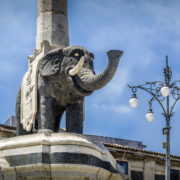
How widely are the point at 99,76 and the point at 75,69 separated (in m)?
0.62

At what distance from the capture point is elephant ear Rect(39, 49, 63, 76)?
1519cm

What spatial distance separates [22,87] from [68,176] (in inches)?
117

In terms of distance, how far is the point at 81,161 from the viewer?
45.7ft

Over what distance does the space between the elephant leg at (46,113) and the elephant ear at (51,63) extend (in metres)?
0.58

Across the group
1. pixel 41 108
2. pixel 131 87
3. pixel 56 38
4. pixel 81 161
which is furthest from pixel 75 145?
pixel 131 87

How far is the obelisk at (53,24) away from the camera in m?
16.1

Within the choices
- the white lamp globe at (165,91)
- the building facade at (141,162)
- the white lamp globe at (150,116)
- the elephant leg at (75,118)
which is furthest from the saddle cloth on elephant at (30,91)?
the building facade at (141,162)

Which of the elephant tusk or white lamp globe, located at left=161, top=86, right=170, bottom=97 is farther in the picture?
white lamp globe, located at left=161, top=86, right=170, bottom=97

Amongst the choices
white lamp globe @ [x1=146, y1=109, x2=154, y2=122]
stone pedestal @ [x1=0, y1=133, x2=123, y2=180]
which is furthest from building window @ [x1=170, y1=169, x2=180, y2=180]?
stone pedestal @ [x1=0, y1=133, x2=123, y2=180]

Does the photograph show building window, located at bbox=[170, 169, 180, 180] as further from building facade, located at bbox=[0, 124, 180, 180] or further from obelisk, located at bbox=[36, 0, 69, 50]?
obelisk, located at bbox=[36, 0, 69, 50]

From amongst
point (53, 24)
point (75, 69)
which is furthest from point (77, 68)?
point (53, 24)

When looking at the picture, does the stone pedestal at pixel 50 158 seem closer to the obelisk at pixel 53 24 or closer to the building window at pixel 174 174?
the obelisk at pixel 53 24

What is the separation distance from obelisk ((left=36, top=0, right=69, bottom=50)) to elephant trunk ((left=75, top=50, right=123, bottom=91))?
1.42 m

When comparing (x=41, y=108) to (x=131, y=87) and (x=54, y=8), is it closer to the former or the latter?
(x=54, y=8)
